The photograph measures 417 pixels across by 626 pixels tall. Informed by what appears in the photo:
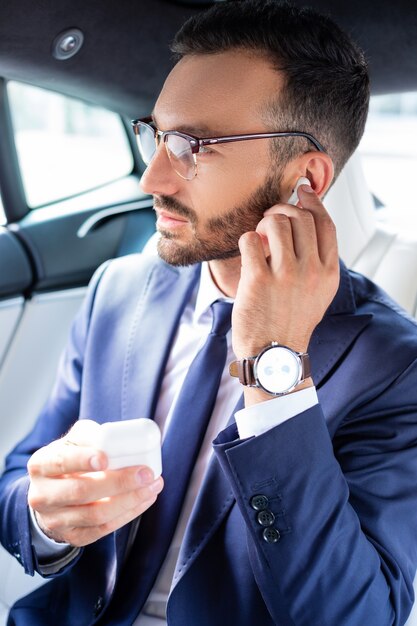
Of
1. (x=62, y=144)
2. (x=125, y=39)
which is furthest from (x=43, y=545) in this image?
(x=62, y=144)

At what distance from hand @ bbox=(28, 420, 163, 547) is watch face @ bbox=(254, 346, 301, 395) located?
10.0 inches

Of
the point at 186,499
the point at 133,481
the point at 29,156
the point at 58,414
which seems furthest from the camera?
the point at 29,156

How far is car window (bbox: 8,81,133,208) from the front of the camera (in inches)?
99.0

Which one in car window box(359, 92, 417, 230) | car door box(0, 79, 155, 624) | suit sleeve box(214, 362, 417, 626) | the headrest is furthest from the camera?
car window box(359, 92, 417, 230)

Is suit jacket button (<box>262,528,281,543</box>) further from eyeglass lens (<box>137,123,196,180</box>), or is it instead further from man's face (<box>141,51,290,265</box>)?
eyeglass lens (<box>137,123,196,180</box>)

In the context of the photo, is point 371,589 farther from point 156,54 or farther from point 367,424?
point 156,54

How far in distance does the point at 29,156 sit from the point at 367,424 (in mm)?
1700

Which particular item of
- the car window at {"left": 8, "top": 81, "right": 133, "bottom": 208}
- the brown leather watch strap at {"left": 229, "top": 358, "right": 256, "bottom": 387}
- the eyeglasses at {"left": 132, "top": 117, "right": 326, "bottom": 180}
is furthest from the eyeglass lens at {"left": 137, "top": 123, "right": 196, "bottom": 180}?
the car window at {"left": 8, "top": 81, "right": 133, "bottom": 208}

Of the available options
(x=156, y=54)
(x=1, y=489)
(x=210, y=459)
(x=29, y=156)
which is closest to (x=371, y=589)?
(x=210, y=459)

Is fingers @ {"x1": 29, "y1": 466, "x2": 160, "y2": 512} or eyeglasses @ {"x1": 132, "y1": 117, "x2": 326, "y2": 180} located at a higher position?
eyeglasses @ {"x1": 132, "y1": 117, "x2": 326, "y2": 180}

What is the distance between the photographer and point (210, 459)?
1.47m

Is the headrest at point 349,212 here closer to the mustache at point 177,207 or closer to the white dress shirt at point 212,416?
the white dress shirt at point 212,416

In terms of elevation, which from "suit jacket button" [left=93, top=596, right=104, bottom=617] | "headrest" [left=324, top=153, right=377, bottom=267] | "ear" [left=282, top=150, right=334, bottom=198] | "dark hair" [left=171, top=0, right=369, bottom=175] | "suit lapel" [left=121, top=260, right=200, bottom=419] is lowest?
"suit jacket button" [left=93, top=596, right=104, bottom=617]

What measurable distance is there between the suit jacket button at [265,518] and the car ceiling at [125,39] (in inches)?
54.3
